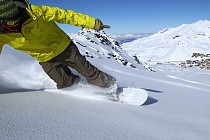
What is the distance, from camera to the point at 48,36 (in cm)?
351

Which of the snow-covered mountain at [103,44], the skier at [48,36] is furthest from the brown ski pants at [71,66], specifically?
the snow-covered mountain at [103,44]

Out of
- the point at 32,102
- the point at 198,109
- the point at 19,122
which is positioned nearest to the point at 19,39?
the point at 32,102

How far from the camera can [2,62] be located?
4.25m

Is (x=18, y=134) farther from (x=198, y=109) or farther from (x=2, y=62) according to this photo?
(x=198, y=109)

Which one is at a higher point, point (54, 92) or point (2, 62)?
point (2, 62)

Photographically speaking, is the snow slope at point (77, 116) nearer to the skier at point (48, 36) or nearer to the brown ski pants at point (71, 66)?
the brown ski pants at point (71, 66)

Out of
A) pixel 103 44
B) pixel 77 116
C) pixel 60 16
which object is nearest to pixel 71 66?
pixel 60 16

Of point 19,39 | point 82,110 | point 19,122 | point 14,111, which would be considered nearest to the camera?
point 19,122

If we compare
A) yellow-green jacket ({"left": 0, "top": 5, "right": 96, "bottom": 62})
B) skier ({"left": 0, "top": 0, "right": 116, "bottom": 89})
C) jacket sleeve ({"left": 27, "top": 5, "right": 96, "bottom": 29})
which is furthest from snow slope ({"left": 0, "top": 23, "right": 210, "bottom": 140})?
jacket sleeve ({"left": 27, "top": 5, "right": 96, "bottom": 29})

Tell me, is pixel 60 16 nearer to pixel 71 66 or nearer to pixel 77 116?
pixel 71 66

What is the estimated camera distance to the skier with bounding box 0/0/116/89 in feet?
9.93

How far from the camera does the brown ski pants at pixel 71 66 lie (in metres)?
3.76

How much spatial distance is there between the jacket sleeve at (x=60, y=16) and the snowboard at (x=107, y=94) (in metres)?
0.91

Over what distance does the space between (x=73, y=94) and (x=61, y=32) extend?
2.63ft
